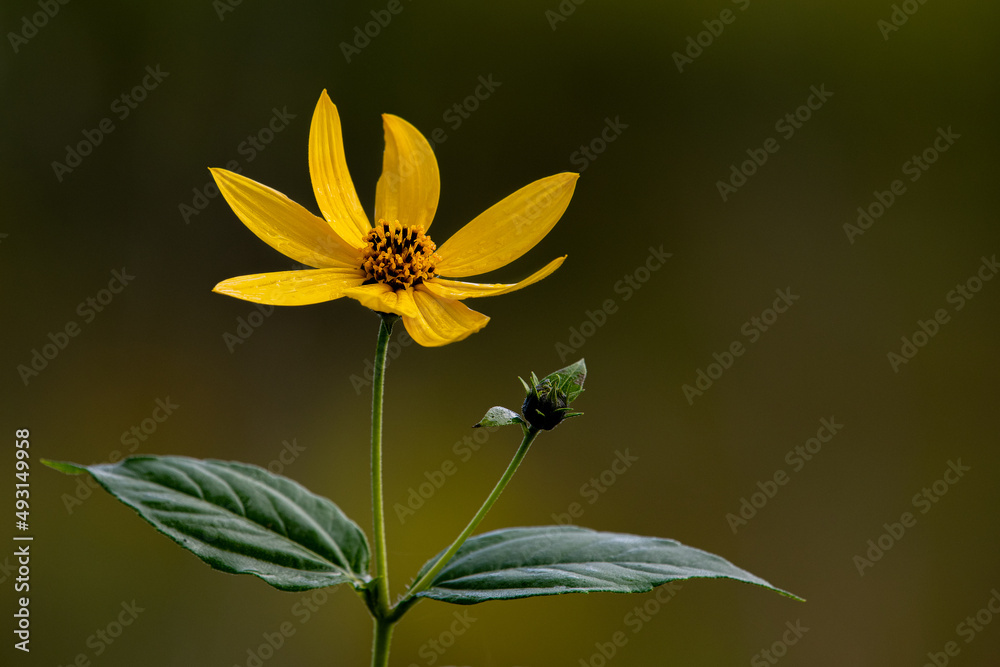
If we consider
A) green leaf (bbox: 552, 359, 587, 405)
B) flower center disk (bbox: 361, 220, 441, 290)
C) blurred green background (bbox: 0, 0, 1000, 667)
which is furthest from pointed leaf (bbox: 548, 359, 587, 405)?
blurred green background (bbox: 0, 0, 1000, 667)

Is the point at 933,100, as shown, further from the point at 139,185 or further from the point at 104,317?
the point at 104,317

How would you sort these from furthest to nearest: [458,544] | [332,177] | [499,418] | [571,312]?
[571,312] < [332,177] < [458,544] < [499,418]

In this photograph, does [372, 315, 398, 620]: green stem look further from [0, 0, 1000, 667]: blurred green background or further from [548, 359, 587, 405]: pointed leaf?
[0, 0, 1000, 667]: blurred green background

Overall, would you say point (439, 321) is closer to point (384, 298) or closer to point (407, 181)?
point (384, 298)

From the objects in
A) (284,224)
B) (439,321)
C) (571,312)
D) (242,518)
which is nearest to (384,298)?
(439,321)

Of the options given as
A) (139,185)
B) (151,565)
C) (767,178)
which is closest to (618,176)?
(767,178)

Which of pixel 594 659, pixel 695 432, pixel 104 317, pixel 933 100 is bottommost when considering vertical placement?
pixel 594 659
